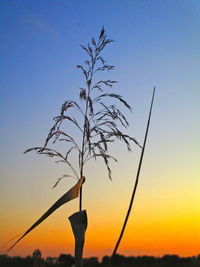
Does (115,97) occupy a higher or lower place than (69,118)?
higher

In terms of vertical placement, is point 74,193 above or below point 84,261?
above

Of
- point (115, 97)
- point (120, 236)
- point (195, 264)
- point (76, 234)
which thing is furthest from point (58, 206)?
point (195, 264)

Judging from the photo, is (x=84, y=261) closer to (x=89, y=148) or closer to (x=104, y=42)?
(x=89, y=148)

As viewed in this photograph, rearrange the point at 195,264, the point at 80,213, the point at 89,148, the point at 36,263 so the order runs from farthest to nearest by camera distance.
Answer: the point at 195,264
the point at 89,148
the point at 80,213
the point at 36,263

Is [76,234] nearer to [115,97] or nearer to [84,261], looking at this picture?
[84,261]

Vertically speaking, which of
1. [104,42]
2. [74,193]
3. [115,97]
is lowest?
[74,193]

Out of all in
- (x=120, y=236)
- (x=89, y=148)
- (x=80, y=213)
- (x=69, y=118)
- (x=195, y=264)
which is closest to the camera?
(x=120, y=236)

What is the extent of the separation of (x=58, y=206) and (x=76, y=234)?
0.27 m

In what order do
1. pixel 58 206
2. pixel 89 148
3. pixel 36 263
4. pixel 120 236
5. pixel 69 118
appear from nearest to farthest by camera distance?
pixel 120 236
pixel 58 206
pixel 36 263
pixel 89 148
pixel 69 118

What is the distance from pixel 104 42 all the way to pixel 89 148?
70 cm

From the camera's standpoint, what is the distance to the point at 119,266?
239 cm

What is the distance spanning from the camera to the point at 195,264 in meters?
2.72

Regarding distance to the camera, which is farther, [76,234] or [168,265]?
[168,265]

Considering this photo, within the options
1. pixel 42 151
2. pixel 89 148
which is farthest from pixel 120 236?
pixel 42 151
